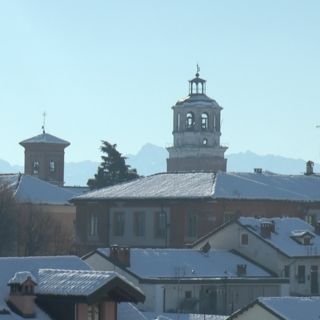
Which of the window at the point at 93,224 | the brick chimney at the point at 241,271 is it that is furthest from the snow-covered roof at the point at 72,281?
the window at the point at 93,224

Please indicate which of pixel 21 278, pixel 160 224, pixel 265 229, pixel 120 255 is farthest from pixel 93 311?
pixel 160 224

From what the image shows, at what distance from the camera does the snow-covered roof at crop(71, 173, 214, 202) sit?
6788 centimetres

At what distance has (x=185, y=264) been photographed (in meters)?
54.3

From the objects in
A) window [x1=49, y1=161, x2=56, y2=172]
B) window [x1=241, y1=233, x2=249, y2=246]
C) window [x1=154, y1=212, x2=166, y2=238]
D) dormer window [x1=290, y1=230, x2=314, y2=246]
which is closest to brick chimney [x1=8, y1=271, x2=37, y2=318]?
window [x1=241, y1=233, x2=249, y2=246]

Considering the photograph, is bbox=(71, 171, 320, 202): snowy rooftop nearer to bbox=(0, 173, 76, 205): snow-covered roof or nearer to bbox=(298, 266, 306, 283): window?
bbox=(298, 266, 306, 283): window

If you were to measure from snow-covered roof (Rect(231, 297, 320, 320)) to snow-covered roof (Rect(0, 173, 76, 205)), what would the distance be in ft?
163

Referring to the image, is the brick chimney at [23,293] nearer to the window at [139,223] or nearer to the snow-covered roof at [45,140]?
the window at [139,223]

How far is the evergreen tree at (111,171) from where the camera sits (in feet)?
352

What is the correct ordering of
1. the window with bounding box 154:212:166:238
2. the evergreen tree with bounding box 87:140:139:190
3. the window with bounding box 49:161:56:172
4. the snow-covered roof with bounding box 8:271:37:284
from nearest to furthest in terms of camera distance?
the snow-covered roof with bounding box 8:271:37:284 < the window with bounding box 154:212:166:238 < the evergreen tree with bounding box 87:140:139:190 < the window with bounding box 49:161:56:172

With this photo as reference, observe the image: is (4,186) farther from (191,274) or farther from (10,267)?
(10,267)

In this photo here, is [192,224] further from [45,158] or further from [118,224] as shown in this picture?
[45,158]

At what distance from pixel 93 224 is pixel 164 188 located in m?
4.64

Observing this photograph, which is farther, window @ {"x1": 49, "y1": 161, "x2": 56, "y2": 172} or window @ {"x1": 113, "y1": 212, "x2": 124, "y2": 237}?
window @ {"x1": 49, "y1": 161, "x2": 56, "y2": 172}

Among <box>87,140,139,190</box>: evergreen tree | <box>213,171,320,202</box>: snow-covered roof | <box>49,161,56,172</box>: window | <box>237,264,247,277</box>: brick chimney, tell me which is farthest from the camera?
<box>49,161,56,172</box>: window
